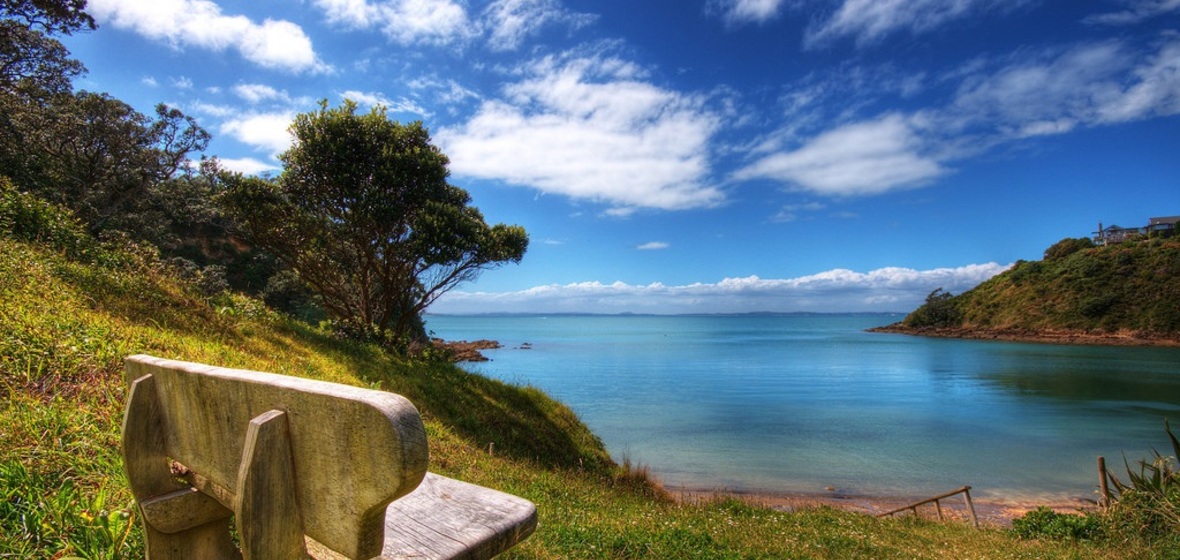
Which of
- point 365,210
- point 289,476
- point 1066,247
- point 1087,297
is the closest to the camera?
point 289,476

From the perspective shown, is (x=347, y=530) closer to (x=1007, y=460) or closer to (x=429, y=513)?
(x=429, y=513)

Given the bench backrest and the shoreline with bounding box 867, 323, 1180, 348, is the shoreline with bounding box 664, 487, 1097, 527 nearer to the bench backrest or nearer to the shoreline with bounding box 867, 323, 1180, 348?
the bench backrest

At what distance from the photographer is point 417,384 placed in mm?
12031

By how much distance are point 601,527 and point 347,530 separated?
4951 mm

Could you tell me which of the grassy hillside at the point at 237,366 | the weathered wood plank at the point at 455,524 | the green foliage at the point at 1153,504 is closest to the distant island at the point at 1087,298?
the green foliage at the point at 1153,504

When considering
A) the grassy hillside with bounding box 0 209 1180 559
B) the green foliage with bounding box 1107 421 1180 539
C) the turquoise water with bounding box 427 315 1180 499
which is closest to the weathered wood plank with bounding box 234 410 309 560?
the grassy hillside with bounding box 0 209 1180 559

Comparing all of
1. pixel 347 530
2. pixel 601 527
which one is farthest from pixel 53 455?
pixel 601 527

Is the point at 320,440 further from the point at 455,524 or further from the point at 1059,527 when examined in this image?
the point at 1059,527

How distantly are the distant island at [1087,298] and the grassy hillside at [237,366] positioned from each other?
85.7m

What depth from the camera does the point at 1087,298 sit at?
74.6m

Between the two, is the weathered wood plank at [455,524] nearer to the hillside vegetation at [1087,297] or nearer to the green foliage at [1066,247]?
the hillside vegetation at [1087,297]

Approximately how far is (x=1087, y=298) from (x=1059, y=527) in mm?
90295

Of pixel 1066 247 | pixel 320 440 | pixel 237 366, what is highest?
pixel 1066 247

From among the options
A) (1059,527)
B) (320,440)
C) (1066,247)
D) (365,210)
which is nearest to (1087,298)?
(1066,247)
